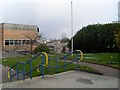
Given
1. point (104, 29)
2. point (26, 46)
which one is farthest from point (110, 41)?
point (26, 46)

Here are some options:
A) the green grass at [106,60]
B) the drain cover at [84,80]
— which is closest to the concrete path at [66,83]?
the drain cover at [84,80]

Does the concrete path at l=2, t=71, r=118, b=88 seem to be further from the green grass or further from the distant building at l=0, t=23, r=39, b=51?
the distant building at l=0, t=23, r=39, b=51

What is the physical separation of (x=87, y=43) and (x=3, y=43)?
2982 cm

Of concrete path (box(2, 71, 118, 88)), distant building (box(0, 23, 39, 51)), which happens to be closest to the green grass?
concrete path (box(2, 71, 118, 88))

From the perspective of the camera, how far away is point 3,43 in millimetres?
59094

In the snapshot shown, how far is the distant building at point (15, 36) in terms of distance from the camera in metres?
59.8

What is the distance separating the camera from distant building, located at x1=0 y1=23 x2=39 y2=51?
5984cm

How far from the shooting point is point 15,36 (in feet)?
203

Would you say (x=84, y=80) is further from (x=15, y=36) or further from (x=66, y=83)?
(x=15, y=36)

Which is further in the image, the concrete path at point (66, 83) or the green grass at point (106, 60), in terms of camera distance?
the green grass at point (106, 60)

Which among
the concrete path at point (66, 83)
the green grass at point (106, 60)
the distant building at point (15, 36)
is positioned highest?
the distant building at point (15, 36)

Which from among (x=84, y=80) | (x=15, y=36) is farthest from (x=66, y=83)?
(x=15, y=36)

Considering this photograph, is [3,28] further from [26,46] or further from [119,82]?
[119,82]

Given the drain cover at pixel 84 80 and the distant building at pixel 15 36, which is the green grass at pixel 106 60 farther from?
the distant building at pixel 15 36
